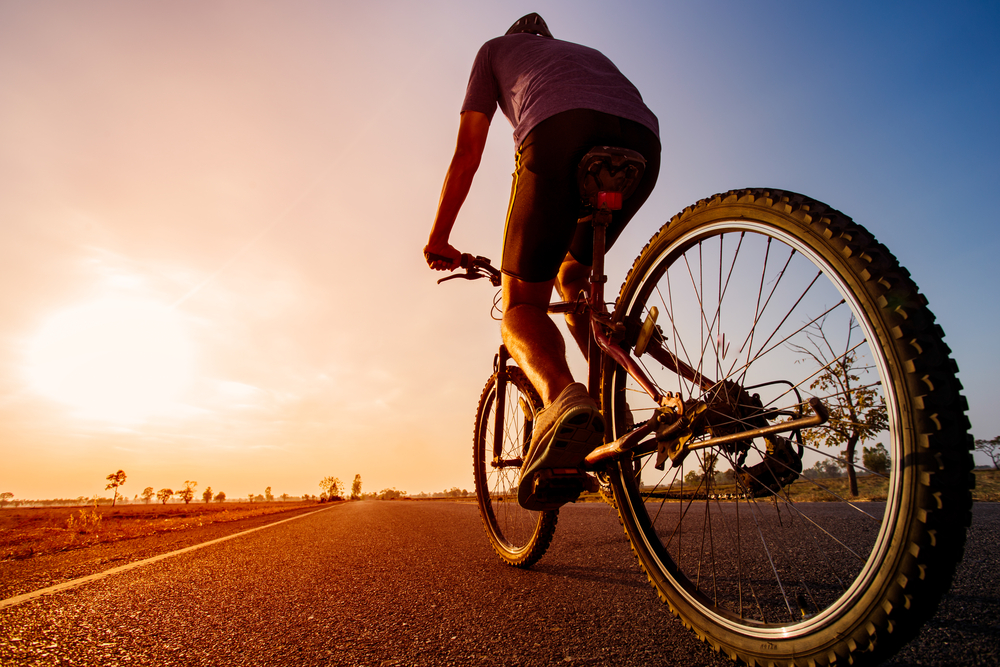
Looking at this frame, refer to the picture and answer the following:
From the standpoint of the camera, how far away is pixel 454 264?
3043mm

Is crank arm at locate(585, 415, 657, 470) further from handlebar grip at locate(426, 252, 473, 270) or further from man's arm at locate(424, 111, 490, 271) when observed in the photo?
handlebar grip at locate(426, 252, 473, 270)

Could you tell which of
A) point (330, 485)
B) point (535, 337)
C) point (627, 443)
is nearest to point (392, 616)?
point (627, 443)

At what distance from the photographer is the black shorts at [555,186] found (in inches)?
73.4

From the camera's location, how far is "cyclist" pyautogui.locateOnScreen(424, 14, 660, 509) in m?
1.81

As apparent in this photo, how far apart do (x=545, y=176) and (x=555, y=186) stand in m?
0.06

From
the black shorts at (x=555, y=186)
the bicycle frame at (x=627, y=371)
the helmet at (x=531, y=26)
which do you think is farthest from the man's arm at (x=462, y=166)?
the bicycle frame at (x=627, y=371)

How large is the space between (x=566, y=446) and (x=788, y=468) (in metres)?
0.76

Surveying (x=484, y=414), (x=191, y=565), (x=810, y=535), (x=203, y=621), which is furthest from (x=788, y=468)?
(x=191, y=565)

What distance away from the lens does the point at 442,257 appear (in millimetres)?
2936

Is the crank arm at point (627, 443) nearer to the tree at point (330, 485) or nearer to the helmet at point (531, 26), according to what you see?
the helmet at point (531, 26)

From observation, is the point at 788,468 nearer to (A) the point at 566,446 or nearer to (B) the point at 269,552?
(A) the point at 566,446

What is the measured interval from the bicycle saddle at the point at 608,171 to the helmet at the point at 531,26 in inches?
47.7

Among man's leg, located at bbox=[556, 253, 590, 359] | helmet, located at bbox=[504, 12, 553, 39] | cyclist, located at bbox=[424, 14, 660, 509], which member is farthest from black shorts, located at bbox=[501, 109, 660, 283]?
helmet, located at bbox=[504, 12, 553, 39]

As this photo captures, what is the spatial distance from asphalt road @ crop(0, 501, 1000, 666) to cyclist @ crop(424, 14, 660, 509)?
18.9 inches
